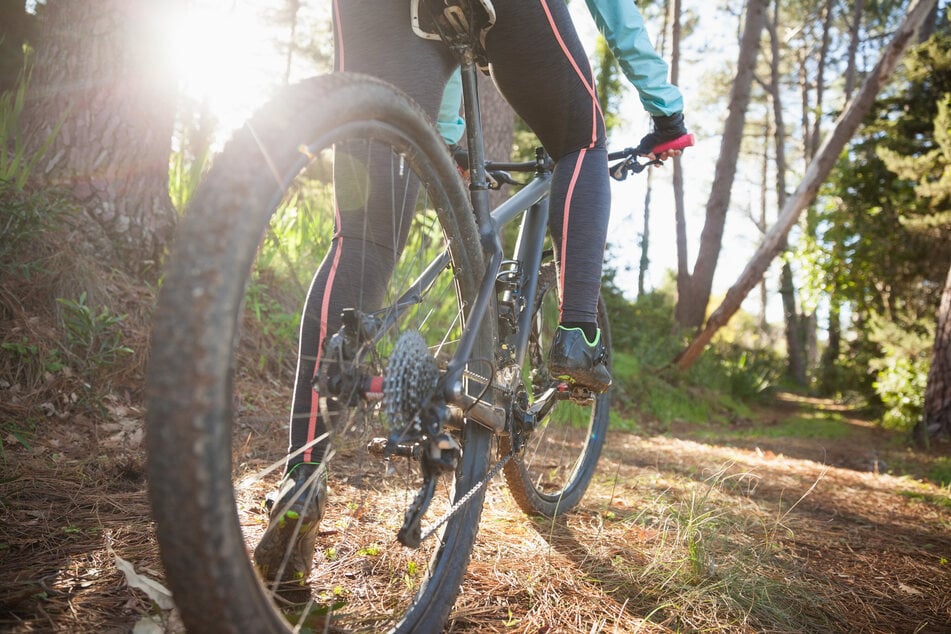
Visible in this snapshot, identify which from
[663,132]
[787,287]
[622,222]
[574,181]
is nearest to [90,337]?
[574,181]

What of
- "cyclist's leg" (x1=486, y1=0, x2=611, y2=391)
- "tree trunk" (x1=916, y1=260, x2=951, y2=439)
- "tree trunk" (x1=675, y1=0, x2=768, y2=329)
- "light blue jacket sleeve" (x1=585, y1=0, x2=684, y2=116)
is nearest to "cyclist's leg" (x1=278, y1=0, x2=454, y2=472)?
"cyclist's leg" (x1=486, y1=0, x2=611, y2=391)

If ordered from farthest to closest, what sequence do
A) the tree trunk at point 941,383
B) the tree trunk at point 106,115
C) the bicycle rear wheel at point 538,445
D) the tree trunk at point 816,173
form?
the tree trunk at point 816,173, the tree trunk at point 941,383, the tree trunk at point 106,115, the bicycle rear wheel at point 538,445

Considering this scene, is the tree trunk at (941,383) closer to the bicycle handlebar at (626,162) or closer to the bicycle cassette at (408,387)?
the bicycle handlebar at (626,162)

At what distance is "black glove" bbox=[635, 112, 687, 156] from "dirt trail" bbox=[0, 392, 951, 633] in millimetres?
974

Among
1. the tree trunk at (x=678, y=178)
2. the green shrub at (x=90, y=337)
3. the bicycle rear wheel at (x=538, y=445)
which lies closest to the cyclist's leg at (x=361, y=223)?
the bicycle rear wheel at (x=538, y=445)

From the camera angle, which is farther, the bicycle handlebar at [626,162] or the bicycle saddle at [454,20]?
the bicycle handlebar at [626,162]

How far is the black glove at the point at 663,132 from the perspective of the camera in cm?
171

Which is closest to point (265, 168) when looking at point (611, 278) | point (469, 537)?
point (469, 537)

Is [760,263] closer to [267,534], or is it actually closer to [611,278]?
[611,278]

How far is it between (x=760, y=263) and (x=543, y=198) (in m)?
5.97

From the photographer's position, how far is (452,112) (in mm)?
1715

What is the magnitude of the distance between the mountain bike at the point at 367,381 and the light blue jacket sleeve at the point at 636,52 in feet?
0.53

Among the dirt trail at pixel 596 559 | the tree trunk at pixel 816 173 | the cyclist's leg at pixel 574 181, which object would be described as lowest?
the dirt trail at pixel 596 559

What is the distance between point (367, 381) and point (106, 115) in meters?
2.39
